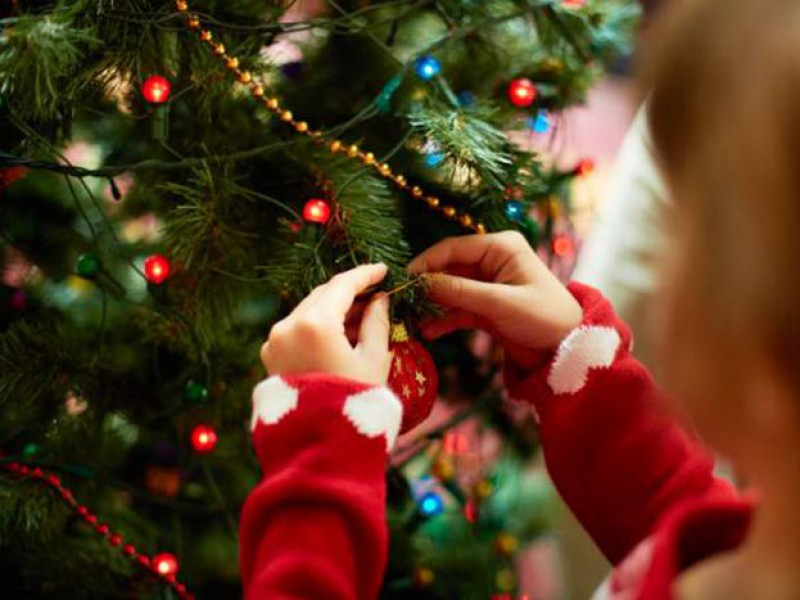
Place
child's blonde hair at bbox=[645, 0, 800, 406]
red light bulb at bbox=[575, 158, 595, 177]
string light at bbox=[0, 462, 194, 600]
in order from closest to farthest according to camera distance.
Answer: child's blonde hair at bbox=[645, 0, 800, 406] < string light at bbox=[0, 462, 194, 600] < red light bulb at bbox=[575, 158, 595, 177]

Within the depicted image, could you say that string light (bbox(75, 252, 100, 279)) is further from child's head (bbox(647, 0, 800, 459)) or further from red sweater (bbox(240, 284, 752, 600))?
child's head (bbox(647, 0, 800, 459))

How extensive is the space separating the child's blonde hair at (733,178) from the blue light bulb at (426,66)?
0.29m

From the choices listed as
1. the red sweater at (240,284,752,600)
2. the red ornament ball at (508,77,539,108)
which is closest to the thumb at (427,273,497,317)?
the red sweater at (240,284,752,600)

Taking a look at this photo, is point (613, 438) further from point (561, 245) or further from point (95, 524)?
point (95, 524)

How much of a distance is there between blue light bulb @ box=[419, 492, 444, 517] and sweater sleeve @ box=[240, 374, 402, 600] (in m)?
0.31

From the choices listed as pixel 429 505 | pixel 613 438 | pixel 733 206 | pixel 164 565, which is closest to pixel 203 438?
pixel 164 565

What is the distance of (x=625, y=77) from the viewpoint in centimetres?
239

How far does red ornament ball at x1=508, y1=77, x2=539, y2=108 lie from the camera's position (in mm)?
801

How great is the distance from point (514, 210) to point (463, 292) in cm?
11

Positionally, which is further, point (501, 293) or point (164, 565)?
point (164, 565)

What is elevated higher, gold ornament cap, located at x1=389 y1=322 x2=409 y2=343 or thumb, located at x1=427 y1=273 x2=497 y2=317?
thumb, located at x1=427 y1=273 x2=497 y2=317

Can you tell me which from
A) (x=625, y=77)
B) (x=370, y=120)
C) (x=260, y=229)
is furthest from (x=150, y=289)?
(x=625, y=77)

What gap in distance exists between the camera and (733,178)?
44cm

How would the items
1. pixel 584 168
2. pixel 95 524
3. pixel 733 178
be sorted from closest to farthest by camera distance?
pixel 733 178
pixel 95 524
pixel 584 168
